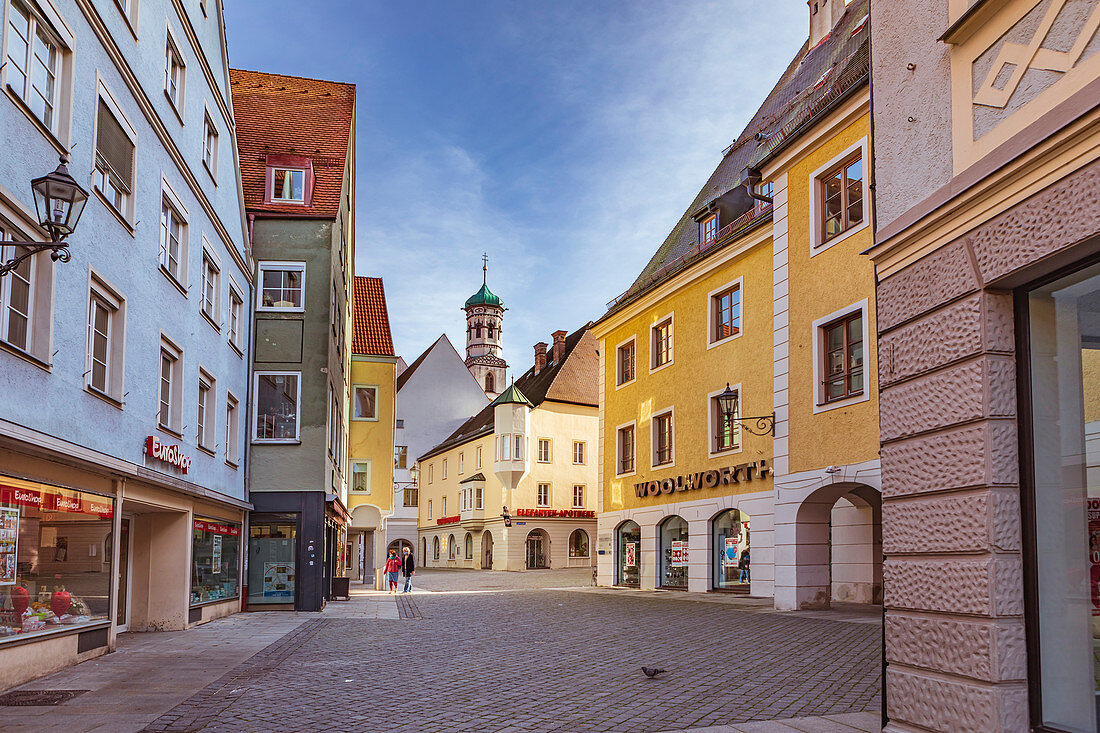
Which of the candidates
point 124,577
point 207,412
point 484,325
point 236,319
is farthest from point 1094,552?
point 484,325

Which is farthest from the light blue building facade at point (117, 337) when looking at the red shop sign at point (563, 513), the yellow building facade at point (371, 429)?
the red shop sign at point (563, 513)

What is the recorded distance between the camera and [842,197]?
811 inches

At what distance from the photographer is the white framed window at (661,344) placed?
31.7 meters

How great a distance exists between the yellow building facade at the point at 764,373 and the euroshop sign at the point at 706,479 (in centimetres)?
6

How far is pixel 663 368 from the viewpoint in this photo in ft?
105

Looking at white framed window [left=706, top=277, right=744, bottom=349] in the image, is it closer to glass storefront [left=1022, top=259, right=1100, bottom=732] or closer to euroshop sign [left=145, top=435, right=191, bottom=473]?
euroshop sign [left=145, top=435, right=191, bottom=473]

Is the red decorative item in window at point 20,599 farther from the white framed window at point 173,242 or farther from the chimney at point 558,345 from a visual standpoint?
the chimney at point 558,345

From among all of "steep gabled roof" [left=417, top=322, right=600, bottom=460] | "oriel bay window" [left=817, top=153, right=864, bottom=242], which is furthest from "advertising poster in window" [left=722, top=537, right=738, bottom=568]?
"steep gabled roof" [left=417, top=322, right=600, bottom=460]

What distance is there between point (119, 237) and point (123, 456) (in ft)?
10.4

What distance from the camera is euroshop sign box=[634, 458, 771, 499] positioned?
25.7 meters

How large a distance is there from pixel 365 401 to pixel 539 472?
2330 cm

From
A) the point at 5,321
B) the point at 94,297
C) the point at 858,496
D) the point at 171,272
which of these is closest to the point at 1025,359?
the point at 5,321

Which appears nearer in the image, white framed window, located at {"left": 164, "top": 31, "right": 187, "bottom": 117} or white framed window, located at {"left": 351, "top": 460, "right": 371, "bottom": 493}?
white framed window, located at {"left": 164, "top": 31, "right": 187, "bottom": 117}

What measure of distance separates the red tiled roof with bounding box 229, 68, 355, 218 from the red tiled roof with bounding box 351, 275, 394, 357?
1253cm
